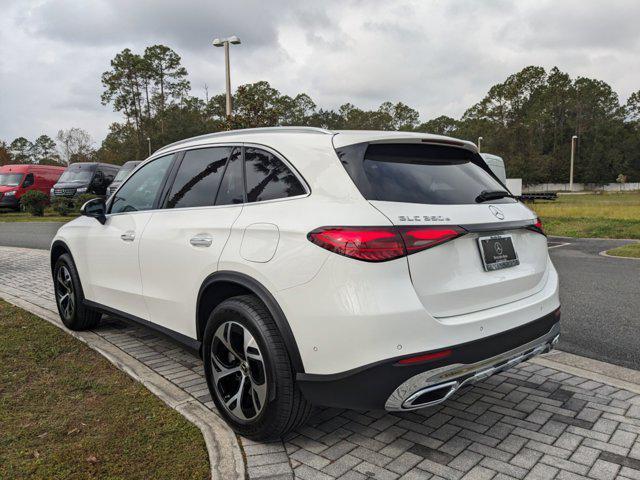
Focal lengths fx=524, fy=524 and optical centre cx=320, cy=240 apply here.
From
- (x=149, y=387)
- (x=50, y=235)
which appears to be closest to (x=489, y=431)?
(x=149, y=387)

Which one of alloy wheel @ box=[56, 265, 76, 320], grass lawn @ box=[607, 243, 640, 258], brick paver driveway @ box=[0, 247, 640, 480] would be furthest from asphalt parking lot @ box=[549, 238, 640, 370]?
alloy wheel @ box=[56, 265, 76, 320]

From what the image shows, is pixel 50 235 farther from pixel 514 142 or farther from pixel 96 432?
pixel 514 142

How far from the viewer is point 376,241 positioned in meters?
2.50

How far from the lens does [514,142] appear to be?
8400cm

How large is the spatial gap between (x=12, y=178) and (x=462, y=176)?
2768cm

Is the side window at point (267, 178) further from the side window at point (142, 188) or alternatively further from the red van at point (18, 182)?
the red van at point (18, 182)

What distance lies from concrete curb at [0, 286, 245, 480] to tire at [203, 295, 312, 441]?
11 centimetres

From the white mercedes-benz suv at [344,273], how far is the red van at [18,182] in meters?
25.3

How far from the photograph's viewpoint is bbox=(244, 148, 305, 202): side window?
2959mm

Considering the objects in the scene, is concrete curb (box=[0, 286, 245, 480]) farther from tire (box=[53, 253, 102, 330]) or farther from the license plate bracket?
the license plate bracket

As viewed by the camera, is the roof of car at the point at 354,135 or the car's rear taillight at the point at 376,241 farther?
the roof of car at the point at 354,135

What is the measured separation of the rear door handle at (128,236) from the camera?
160 inches

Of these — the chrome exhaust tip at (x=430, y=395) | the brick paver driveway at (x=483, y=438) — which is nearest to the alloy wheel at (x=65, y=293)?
the brick paver driveway at (x=483, y=438)

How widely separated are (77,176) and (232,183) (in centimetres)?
2273
